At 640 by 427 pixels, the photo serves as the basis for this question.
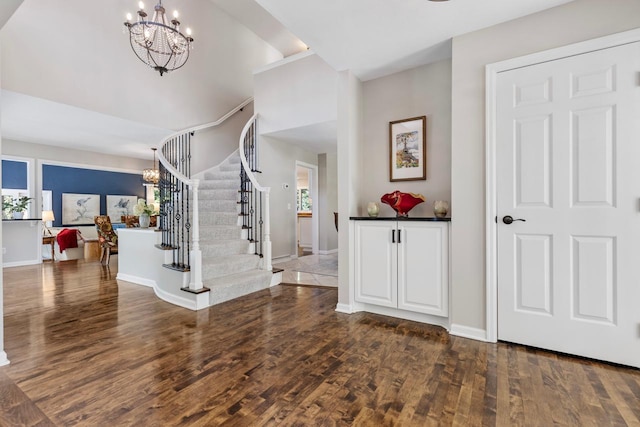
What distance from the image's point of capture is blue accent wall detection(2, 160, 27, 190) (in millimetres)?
6844

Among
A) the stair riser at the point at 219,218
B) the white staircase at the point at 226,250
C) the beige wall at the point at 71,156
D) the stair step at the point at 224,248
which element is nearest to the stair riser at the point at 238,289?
the white staircase at the point at 226,250

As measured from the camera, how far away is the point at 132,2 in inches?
198

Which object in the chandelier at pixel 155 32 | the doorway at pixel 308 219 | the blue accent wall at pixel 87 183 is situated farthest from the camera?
the blue accent wall at pixel 87 183

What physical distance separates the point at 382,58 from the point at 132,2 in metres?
4.77

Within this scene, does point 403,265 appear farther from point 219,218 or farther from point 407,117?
point 219,218

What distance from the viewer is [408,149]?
3.05 meters

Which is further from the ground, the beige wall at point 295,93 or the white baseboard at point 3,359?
the beige wall at point 295,93

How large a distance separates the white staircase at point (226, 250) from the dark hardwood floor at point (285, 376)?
63cm

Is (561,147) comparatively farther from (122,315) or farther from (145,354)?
(122,315)

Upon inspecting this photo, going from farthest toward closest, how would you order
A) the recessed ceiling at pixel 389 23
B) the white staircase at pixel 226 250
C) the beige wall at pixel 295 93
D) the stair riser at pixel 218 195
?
the stair riser at pixel 218 195
the beige wall at pixel 295 93
the white staircase at pixel 226 250
the recessed ceiling at pixel 389 23

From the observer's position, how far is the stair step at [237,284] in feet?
11.2

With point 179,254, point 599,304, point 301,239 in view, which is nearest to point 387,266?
point 599,304

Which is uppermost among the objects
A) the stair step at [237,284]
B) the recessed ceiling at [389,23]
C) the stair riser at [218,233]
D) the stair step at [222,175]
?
the recessed ceiling at [389,23]

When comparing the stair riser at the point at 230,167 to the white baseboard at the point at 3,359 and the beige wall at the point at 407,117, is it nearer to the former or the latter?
the beige wall at the point at 407,117
